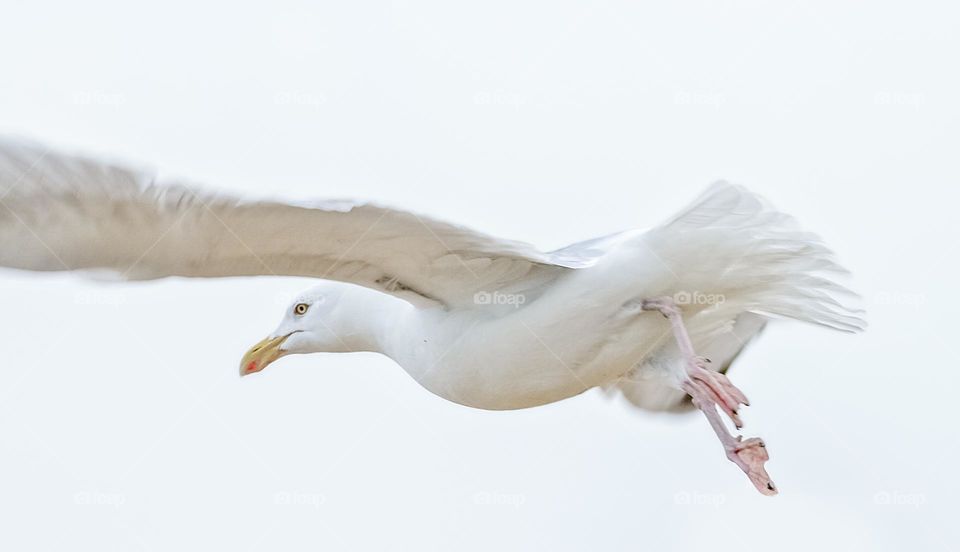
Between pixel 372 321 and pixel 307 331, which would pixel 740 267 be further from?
pixel 307 331

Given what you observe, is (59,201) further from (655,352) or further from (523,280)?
(655,352)

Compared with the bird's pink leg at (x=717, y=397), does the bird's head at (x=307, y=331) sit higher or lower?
lower

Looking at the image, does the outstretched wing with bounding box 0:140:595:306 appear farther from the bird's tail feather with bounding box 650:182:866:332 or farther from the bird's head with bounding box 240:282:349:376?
the bird's head with bounding box 240:282:349:376

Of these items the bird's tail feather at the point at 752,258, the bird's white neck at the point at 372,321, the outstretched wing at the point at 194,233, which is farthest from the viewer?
the bird's white neck at the point at 372,321

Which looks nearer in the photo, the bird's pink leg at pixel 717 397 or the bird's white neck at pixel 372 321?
the bird's pink leg at pixel 717 397

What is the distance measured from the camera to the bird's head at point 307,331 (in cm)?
779

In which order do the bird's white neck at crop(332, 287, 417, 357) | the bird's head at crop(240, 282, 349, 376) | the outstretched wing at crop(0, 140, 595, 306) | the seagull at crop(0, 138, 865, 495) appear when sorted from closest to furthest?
the outstretched wing at crop(0, 140, 595, 306)
the seagull at crop(0, 138, 865, 495)
the bird's white neck at crop(332, 287, 417, 357)
the bird's head at crop(240, 282, 349, 376)

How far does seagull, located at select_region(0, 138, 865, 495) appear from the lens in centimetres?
561

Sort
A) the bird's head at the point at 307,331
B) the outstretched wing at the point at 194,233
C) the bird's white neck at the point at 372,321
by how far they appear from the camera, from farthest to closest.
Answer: the bird's head at the point at 307,331
the bird's white neck at the point at 372,321
the outstretched wing at the point at 194,233

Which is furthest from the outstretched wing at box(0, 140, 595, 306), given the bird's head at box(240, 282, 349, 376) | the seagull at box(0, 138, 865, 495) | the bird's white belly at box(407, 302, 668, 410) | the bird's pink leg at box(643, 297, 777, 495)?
the bird's head at box(240, 282, 349, 376)

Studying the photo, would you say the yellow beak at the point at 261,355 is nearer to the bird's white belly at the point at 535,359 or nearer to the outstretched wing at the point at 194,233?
the bird's white belly at the point at 535,359

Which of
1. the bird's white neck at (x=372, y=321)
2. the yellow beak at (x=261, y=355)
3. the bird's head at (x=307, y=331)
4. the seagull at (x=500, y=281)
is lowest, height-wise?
the yellow beak at (x=261, y=355)

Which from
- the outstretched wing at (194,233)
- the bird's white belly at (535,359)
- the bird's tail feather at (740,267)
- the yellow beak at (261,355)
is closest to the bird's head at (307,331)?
the yellow beak at (261,355)

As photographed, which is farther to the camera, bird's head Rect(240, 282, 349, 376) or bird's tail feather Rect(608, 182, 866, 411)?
bird's head Rect(240, 282, 349, 376)
